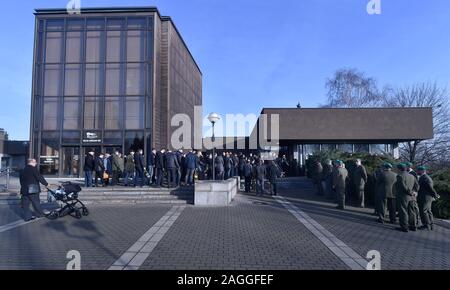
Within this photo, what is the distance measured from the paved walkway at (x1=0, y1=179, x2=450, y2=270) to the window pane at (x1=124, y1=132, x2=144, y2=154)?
17.7 metres

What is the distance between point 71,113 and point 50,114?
1776mm

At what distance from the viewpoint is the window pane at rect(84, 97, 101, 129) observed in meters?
29.9

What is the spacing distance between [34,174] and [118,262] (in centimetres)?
611

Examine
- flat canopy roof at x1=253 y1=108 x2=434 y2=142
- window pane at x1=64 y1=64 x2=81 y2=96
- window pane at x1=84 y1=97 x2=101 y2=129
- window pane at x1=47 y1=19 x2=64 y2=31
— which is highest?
window pane at x1=47 y1=19 x2=64 y2=31

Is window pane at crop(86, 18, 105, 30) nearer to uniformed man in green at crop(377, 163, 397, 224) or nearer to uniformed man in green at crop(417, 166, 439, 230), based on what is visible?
uniformed man in green at crop(377, 163, 397, 224)

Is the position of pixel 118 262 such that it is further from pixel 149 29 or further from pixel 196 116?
pixel 196 116

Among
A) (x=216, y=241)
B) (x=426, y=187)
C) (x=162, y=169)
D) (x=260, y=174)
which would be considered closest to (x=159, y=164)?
(x=162, y=169)

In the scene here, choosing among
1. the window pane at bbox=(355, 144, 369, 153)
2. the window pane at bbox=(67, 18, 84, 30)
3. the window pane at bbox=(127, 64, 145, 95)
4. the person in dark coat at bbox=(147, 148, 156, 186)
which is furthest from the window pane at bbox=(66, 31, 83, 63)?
the window pane at bbox=(355, 144, 369, 153)

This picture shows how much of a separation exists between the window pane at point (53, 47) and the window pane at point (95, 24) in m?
2.59

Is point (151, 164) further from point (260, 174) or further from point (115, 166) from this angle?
point (260, 174)

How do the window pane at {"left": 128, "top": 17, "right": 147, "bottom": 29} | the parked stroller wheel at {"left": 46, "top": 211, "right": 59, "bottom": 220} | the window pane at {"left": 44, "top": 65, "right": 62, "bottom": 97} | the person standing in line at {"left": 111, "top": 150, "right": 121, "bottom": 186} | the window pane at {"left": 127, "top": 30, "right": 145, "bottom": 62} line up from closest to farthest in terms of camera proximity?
the parked stroller wheel at {"left": 46, "top": 211, "right": 59, "bottom": 220} < the person standing in line at {"left": 111, "top": 150, "right": 121, "bottom": 186} < the window pane at {"left": 44, "top": 65, "right": 62, "bottom": 97} < the window pane at {"left": 127, "top": 30, "right": 145, "bottom": 62} < the window pane at {"left": 128, "top": 17, "right": 147, "bottom": 29}

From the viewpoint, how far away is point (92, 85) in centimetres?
3019

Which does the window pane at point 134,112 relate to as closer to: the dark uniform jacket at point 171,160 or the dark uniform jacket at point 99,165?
the dark uniform jacket at point 99,165

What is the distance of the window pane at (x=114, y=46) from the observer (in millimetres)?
30375
